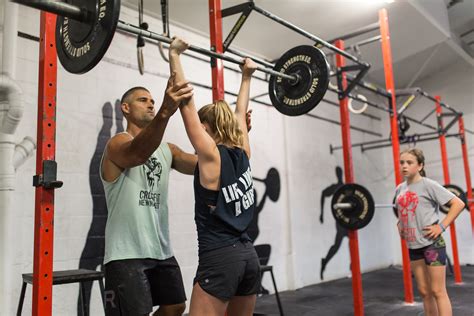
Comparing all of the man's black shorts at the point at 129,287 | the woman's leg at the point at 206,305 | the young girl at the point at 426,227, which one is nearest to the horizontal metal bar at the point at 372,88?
the young girl at the point at 426,227

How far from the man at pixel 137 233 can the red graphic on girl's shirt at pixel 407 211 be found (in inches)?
53.7

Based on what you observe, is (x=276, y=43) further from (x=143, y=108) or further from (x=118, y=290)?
(x=118, y=290)

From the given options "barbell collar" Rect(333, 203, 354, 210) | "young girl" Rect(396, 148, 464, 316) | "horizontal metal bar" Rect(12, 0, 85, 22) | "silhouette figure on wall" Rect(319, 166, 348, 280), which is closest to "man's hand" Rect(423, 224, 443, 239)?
"young girl" Rect(396, 148, 464, 316)

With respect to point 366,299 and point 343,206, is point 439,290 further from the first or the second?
point 366,299

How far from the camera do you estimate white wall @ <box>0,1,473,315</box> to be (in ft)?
8.93

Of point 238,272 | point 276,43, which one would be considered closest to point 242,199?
point 238,272

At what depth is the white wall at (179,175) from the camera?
8.93ft

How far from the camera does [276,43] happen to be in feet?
13.9

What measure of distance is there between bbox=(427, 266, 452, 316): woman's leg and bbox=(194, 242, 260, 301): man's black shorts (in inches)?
52.9

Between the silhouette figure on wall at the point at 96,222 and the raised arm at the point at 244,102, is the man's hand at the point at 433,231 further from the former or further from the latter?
the silhouette figure on wall at the point at 96,222

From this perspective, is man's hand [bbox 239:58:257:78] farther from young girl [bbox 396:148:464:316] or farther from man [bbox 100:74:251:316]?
young girl [bbox 396:148:464:316]

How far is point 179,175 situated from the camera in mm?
3557

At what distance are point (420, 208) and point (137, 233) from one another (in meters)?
1.58

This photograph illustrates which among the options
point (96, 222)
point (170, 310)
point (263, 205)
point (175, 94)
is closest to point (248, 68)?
point (175, 94)
